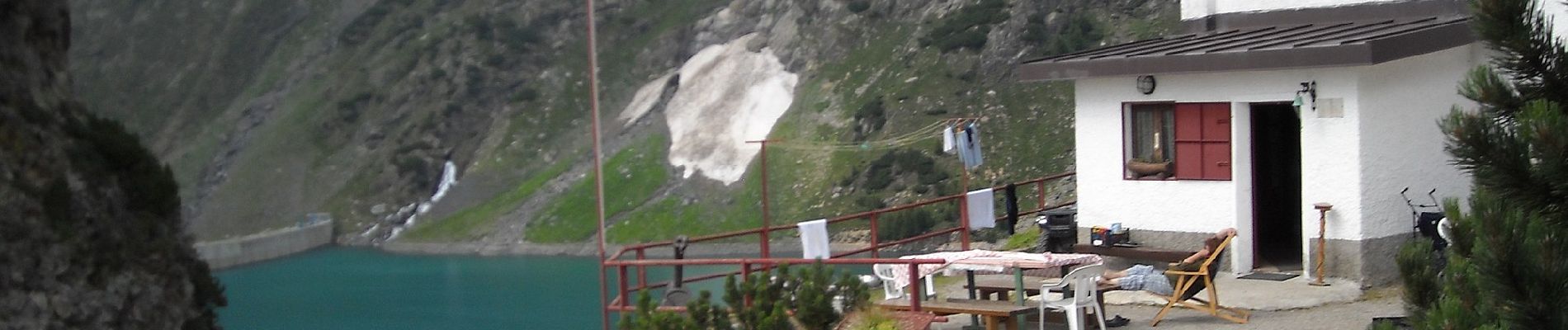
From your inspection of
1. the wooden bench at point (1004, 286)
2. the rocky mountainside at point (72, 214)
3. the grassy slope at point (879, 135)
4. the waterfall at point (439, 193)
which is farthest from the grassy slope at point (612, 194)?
the wooden bench at point (1004, 286)

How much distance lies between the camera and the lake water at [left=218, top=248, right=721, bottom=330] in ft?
115

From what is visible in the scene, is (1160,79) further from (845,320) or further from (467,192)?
(467,192)

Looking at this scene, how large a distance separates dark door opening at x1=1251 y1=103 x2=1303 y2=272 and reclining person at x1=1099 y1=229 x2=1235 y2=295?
340 cm

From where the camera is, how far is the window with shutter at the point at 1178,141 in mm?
13836

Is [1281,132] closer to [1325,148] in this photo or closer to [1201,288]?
[1325,148]

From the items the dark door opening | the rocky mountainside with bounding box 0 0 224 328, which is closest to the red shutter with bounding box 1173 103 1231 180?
the dark door opening

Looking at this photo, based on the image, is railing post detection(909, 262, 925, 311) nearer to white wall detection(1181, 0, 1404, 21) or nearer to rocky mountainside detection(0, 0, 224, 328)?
white wall detection(1181, 0, 1404, 21)

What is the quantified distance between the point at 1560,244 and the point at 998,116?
37.7 meters

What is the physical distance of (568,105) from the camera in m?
54.8

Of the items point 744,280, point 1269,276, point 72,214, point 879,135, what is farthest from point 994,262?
point 879,135

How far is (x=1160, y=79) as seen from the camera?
Answer: 14.1 meters

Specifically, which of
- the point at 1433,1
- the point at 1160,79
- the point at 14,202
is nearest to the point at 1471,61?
the point at 1433,1

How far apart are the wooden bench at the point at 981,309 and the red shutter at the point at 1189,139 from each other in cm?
357

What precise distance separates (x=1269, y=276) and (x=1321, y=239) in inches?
23.4
